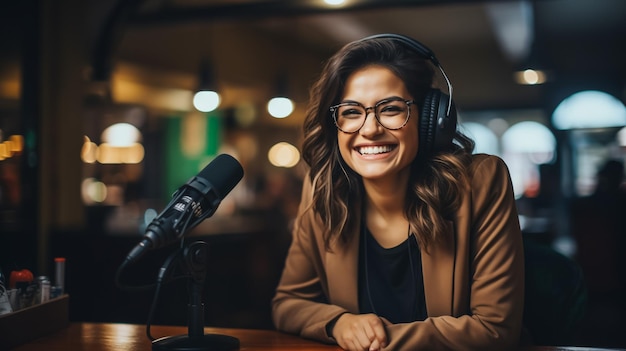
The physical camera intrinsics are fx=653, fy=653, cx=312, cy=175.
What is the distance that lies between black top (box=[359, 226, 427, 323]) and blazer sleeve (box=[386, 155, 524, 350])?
0.46ft

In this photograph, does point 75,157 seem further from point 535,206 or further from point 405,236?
point 535,206

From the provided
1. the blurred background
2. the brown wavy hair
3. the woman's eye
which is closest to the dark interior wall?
the blurred background

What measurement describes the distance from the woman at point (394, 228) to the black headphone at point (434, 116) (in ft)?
0.04

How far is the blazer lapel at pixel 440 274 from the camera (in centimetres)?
171

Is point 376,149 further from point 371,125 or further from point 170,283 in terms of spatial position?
point 170,283

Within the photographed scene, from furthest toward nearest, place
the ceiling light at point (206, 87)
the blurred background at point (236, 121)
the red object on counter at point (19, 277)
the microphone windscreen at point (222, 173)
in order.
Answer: the ceiling light at point (206, 87)
the blurred background at point (236, 121)
the red object on counter at point (19, 277)
the microphone windscreen at point (222, 173)

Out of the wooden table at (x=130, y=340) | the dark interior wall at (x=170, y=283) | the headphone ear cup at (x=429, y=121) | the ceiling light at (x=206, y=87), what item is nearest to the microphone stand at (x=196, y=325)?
the wooden table at (x=130, y=340)

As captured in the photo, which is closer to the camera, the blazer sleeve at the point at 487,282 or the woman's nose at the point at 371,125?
the blazer sleeve at the point at 487,282

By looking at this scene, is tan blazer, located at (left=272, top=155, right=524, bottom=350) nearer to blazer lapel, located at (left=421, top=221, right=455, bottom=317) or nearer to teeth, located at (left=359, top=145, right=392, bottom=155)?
blazer lapel, located at (left=421, top=221, right=455, bottom=317)

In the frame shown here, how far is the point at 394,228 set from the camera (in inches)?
72.8

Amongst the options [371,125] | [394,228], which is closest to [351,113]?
[371,125]

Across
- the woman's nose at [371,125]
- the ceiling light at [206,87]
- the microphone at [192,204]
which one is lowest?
the microphone at [192,204]

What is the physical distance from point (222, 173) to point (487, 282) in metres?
0.72

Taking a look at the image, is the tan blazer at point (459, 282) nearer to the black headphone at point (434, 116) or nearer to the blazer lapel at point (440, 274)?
the blazer lapel at point (440, 274)
